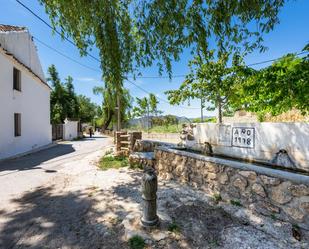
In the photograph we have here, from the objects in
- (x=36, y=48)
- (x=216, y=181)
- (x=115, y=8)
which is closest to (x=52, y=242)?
(x=216, y=181)

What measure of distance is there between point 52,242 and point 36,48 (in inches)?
642

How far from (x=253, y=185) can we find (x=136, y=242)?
220 centimetres

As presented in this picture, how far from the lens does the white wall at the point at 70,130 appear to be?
21.8 m

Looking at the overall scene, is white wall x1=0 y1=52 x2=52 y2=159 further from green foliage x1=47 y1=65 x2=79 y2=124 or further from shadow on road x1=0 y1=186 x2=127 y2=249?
green foliage x1=47 y1=65 x2=79 y2=124

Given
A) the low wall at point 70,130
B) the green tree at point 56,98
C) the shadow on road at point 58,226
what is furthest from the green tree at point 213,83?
the green tree at point 56,98

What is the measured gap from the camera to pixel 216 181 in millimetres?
4137

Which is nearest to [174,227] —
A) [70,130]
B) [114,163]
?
[114,163]

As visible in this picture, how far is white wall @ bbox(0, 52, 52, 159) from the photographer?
31.2 ft

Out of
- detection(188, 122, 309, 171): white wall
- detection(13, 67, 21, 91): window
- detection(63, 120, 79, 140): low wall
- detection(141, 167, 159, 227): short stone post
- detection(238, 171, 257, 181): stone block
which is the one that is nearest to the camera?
detection(141, 167, 159, 227): short stone post

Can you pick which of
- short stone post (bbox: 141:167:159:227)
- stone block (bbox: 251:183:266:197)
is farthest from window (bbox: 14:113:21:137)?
stone block (bbox: 251:183:266:197)

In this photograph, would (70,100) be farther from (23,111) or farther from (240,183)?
(240,183)

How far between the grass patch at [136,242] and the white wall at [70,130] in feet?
70.0

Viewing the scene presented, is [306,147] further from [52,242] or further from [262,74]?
[52,242]

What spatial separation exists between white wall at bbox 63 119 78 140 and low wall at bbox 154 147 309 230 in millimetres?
19883
